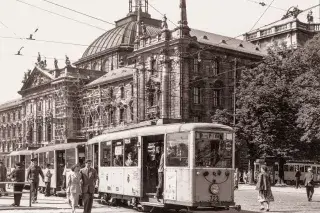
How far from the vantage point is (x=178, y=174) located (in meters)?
15.5

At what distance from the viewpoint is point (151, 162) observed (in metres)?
17.5

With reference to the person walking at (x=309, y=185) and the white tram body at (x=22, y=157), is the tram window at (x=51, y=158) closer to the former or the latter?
the white tram body at (x=22, y=157)

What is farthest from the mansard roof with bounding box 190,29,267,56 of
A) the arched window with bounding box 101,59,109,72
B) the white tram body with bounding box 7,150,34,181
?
the white tram body with bounding box 7,150,34,181

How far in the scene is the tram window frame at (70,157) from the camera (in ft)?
84.9

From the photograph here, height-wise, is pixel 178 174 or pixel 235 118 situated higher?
pixel 235 118

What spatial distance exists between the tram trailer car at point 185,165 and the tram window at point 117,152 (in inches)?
39.8

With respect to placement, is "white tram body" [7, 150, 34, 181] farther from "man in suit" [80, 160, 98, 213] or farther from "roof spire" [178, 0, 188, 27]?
"roof spire" [178, 0, 188, 27]

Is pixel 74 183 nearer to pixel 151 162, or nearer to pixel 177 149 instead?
pixel 151 162

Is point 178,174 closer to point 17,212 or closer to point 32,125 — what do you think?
point 17,212

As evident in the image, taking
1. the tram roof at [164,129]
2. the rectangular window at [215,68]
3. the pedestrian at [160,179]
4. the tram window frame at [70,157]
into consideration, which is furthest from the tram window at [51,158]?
the rectangular window at [215,68]

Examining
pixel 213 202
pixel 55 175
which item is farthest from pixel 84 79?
pixel 213 202

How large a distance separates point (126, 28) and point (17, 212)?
64.1m

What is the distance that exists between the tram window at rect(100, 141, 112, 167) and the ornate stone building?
19.7 metres

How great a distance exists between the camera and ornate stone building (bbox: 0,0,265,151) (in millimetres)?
54688
